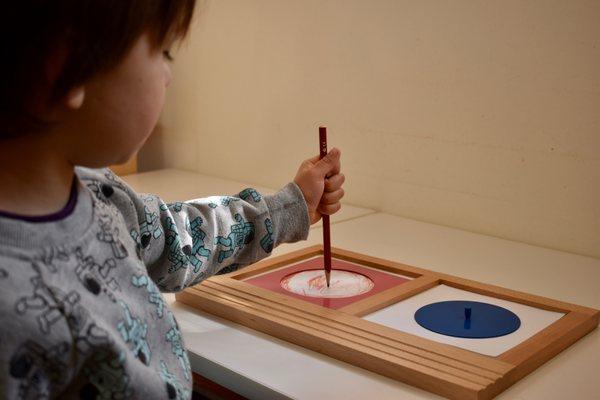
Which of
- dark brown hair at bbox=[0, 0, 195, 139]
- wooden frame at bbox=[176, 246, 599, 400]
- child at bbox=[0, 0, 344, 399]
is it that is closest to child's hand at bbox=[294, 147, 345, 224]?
wooden frame at bbox=[176, 246, 599, 400]

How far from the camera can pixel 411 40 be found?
3.96 feet

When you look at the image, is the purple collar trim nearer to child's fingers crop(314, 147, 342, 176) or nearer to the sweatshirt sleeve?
the sweatshirt sleeve

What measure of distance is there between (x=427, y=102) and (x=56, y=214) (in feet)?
2.48

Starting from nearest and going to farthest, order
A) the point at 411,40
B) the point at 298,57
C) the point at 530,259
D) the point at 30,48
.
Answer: the point at 30,48
the point at 530,259
the point at 411,40
the point at 298,57

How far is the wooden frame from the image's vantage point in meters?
0.68

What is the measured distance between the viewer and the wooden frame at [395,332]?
68cm

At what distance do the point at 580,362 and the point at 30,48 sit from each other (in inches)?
22.4

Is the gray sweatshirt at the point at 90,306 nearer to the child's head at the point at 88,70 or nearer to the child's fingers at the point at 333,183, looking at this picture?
the child's head at the point at 88,70

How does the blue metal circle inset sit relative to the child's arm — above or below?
below

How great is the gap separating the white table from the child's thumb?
19 cm

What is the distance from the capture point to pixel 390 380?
701mm

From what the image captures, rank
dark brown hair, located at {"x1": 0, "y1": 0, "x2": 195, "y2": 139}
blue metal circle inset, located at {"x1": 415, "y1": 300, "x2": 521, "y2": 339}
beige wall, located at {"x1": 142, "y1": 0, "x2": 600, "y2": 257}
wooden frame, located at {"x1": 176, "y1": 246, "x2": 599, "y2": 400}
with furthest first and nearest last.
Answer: beige wall, located at {"x1": 142, "y1": 0, "x2": 600, "y2": 257}
blue metal circle inset, located at {"x1": 415, "y1": 300, "x2": 521, "y2": 339}
wooden frame, located at {"x1": 176, "y1": 246, "x2": 599, "y2": 400}
dark brown hair, located at {"x1": 0, "y1": 0, "x2": 195, "y2": 139}

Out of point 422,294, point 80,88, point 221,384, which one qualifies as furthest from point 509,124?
point 80,88

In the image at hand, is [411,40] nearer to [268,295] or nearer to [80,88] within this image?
[268,295]
